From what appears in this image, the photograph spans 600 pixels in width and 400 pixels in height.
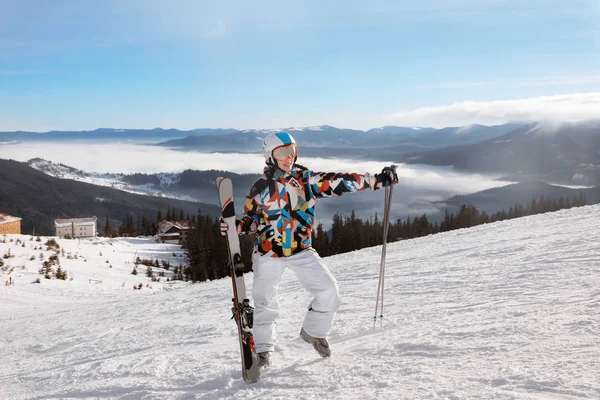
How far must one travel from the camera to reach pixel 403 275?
9258 millimetres

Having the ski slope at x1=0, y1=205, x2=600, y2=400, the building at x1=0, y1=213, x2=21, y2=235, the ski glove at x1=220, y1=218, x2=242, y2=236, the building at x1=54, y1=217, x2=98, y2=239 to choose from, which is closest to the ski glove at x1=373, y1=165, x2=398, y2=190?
the ski glove at x1=220, y1=218, x2=242, y2=236

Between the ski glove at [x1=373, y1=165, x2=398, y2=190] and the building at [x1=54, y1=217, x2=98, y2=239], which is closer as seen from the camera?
the ski glove at [x1=373, y1=165, x2=398, y2=190]

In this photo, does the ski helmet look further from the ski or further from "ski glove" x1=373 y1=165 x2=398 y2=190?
"ski glove" x1=373 y1=165 x2=398 y2=190

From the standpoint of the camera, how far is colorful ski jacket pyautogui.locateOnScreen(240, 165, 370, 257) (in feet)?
15.3

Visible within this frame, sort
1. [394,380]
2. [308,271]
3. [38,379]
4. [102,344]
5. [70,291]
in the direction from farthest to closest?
[70,291] → [102,344] → [38,379] → [308,271] → [394,380]

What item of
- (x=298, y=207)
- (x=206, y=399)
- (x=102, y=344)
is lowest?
(x=102, y=344)

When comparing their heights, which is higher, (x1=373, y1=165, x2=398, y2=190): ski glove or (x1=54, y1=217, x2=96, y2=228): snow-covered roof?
(x1=373, y1=165, x2=398, y2=190): ski glove

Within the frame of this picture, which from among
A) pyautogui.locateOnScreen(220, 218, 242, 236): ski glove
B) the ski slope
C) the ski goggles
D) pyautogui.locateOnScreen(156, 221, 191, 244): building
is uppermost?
the ski goggles

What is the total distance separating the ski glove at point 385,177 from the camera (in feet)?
16.1

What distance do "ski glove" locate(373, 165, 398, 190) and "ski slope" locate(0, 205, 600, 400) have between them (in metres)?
1.57

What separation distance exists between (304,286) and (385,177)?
1.37 m

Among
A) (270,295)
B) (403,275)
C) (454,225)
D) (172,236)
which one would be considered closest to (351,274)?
(403,275)

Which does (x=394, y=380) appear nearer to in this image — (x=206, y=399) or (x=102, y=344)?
(x=206, y=399)

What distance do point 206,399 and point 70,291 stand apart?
15.9 metres
